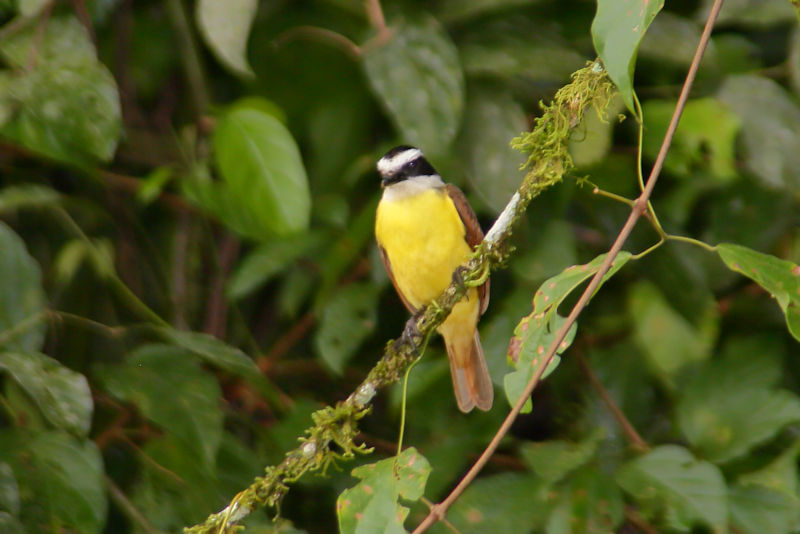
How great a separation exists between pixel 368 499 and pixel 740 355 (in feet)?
4.58

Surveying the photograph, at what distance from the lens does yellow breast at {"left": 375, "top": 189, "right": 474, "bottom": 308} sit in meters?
2.77

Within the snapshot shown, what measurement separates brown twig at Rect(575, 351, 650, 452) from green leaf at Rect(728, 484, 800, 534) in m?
0.32

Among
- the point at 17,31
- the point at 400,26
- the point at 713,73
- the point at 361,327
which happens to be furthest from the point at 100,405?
the point at 713,73

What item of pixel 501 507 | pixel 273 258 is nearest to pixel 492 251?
pixel 501 507

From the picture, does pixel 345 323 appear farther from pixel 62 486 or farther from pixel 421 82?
pixel 62 486

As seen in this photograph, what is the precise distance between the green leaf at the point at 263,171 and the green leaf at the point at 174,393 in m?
0.39

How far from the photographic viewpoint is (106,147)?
7.41 feet

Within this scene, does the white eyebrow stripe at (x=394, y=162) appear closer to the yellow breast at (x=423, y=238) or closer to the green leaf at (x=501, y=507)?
the yellow breast at (x=423, y=238)

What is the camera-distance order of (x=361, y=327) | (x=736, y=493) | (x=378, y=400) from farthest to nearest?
(x=378, y=400)
(x=361, y=327)
(x=736, y=493)

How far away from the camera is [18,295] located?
2.21 metres

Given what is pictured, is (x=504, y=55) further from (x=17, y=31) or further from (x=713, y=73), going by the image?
(x=17, y=31)

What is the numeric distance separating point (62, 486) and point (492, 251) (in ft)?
3.54

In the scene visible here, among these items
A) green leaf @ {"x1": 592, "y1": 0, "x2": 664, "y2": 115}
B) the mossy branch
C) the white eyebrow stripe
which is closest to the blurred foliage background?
the white eyebrow stripe

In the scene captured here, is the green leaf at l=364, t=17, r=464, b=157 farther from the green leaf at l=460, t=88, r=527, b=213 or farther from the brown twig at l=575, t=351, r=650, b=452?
the brown twig at l=575, t=351, r=650, b=452
